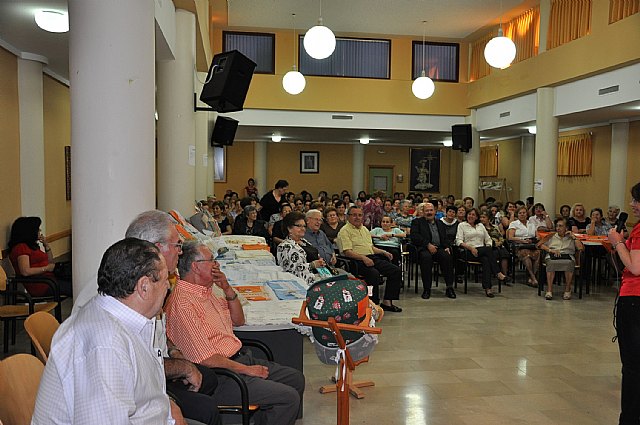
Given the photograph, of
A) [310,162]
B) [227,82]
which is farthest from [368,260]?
[310,162]

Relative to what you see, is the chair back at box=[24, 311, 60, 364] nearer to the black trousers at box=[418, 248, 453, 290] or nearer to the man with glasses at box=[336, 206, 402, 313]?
the man with glasses at box=[336, 206, 402, 313]

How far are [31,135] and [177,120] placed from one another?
1752mm

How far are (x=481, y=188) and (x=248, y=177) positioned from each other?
6.93 metres

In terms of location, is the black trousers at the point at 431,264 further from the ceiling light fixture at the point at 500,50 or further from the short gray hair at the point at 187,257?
the short gray hair at the point at 187,257

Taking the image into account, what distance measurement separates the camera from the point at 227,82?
5.46 metres

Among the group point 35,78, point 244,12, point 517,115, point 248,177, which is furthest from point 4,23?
point 248,177

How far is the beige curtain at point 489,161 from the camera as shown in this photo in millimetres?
17016

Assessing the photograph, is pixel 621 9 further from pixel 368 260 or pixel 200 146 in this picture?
pixel 200 146

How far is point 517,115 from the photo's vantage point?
11250 millimetres

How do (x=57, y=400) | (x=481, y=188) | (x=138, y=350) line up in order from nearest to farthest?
(x=57, y=400) → (x=138, y=350) → (x=481, y=188)

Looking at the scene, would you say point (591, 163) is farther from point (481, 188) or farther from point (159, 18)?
point (159, 18)

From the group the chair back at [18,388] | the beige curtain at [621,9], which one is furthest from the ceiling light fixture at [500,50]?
the chair back at [18,388]

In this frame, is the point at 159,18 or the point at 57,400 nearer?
the point at 57,400

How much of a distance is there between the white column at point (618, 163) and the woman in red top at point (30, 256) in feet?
33.0
